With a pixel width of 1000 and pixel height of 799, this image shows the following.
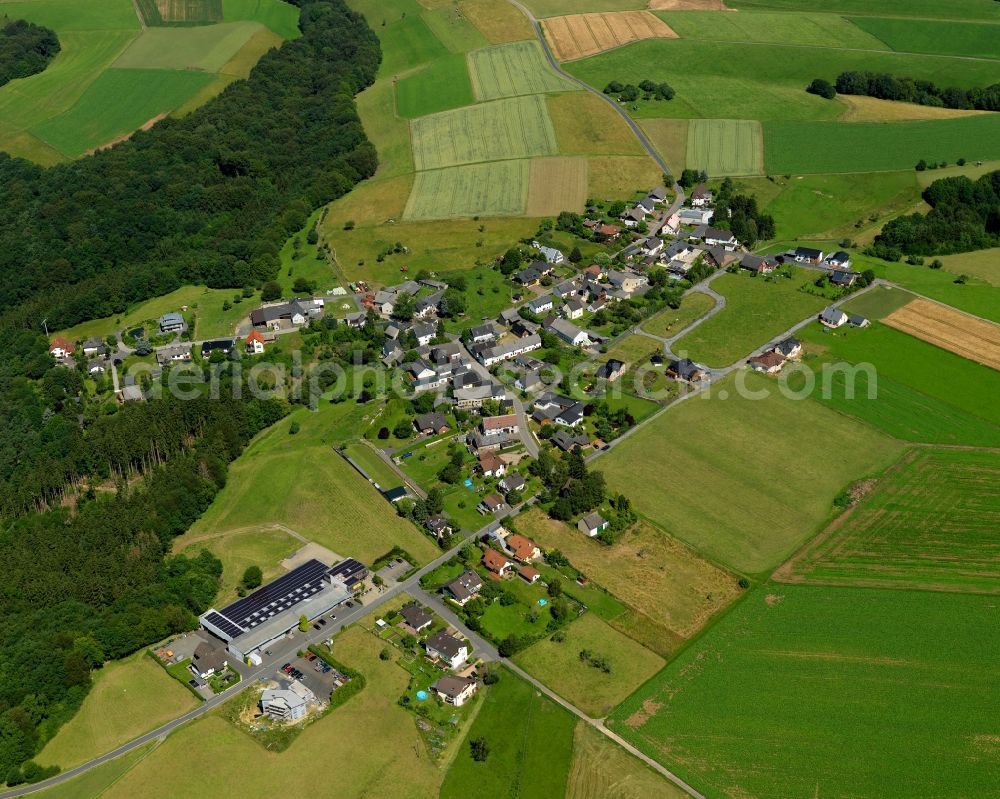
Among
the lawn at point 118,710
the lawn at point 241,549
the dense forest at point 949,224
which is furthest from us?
the dense forest at point 949,224

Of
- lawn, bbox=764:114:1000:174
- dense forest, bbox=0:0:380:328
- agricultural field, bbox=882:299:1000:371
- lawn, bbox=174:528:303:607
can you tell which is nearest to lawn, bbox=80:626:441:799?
lawn, bbox=174:528:303:607

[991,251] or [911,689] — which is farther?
[991,251]

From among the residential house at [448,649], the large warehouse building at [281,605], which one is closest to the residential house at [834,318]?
the residential house at [448,649]

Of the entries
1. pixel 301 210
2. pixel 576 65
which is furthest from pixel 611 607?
pixel 576 65

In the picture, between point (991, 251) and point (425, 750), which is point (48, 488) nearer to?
point (425, 750)

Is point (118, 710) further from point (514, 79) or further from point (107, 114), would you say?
point (107, 114)

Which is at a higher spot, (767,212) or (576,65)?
(576,65)

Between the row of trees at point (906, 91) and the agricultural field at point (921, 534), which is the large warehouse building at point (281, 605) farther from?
the row of trees at point (906, 91)
